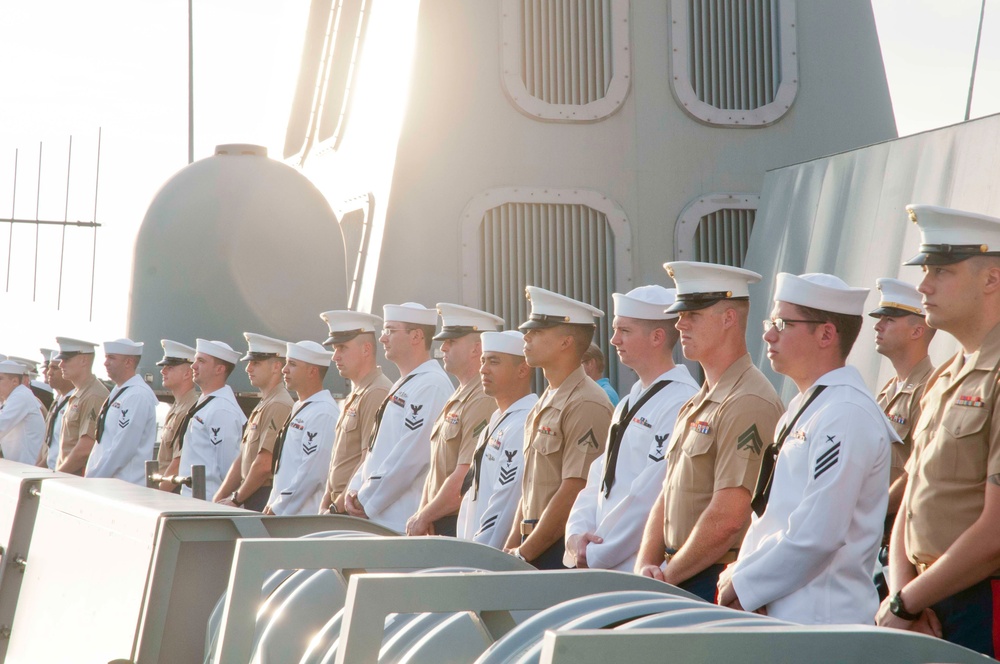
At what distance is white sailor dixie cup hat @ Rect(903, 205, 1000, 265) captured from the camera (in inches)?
119

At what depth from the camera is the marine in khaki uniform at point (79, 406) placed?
991 centimetres

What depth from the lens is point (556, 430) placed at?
469 cm

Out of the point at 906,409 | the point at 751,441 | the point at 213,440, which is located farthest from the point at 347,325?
the point at 751,441

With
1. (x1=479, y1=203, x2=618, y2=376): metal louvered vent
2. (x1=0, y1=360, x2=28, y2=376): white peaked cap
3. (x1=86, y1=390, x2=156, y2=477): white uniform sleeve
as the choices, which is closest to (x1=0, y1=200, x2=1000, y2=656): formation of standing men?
(x1=479, y1=203, x2=618, y2=376): metal louvered vent

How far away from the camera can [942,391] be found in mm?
3062

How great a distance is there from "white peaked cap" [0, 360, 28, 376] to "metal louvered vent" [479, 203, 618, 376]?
7149 millimetres

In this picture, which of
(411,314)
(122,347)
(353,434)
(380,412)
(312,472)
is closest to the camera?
(380,412)

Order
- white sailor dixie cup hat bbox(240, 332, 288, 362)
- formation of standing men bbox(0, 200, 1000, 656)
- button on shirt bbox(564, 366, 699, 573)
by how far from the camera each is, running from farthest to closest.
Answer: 1. white sailor dixie cup hat bbox(240, 332, 288, 362)
2. button on shirt bbox(564, 366, 699, 573)
3. formation of standing men bbox(0, 200, 1000, 656)

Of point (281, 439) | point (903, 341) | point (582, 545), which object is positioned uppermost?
point (903, 341)

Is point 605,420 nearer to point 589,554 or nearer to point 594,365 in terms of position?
point 589,554

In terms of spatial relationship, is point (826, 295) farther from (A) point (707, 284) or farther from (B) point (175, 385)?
(B) point (175, 385)

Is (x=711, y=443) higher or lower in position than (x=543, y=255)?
lower

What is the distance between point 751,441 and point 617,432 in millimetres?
692

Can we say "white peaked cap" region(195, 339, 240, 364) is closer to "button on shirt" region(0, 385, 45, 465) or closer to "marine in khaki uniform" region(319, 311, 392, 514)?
"marine in khaki uniform" region(319, 311, 392, 514)
